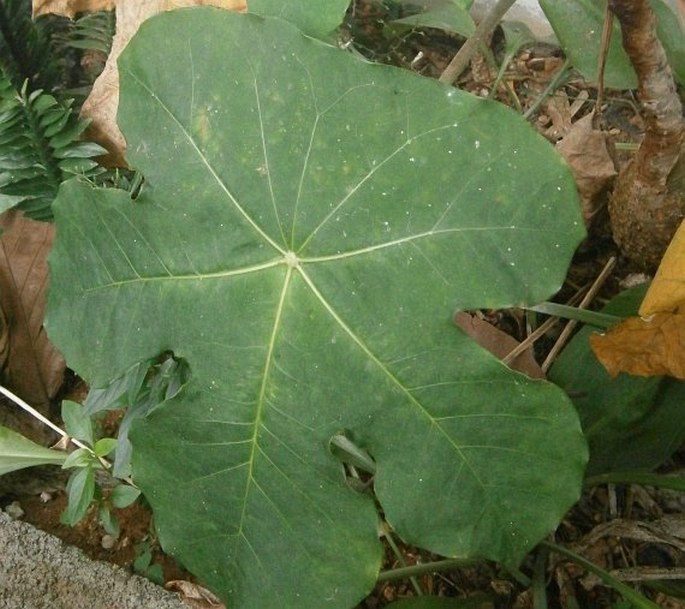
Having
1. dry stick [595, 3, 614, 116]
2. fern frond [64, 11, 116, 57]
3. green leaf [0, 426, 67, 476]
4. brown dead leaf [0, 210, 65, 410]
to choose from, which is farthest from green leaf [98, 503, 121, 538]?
dry stick [595, 3, 614, 116]

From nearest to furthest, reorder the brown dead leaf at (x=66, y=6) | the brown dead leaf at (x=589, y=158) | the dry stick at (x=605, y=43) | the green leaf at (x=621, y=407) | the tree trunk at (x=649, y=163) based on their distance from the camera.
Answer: the tree trunk at (x=649, y=163) < the dry stick at (x=605, y=43) < the green leaf at (x=621, y=407) < the brown dead leaf at (x=589, y=158) < the brown dead leaf at (x=66, y=6)

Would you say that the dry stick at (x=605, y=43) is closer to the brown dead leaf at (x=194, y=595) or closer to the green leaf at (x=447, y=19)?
the green leaf at (x=447, y=19)

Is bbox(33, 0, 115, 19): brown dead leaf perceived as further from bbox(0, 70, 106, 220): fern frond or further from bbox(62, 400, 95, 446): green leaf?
bbox(62, 400, 95, 446): green leaf

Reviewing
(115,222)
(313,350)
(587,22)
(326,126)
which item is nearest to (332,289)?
(313,350)

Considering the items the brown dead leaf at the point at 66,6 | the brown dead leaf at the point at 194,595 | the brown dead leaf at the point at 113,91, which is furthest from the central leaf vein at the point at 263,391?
the brown dead leaf at the point at 66,6

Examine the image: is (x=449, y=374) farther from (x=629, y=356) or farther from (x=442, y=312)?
(x=629, y=356)

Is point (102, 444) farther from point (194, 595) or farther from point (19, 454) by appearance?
point (194, 595)

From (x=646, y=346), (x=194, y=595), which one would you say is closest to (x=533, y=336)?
(x=646, y=346)
